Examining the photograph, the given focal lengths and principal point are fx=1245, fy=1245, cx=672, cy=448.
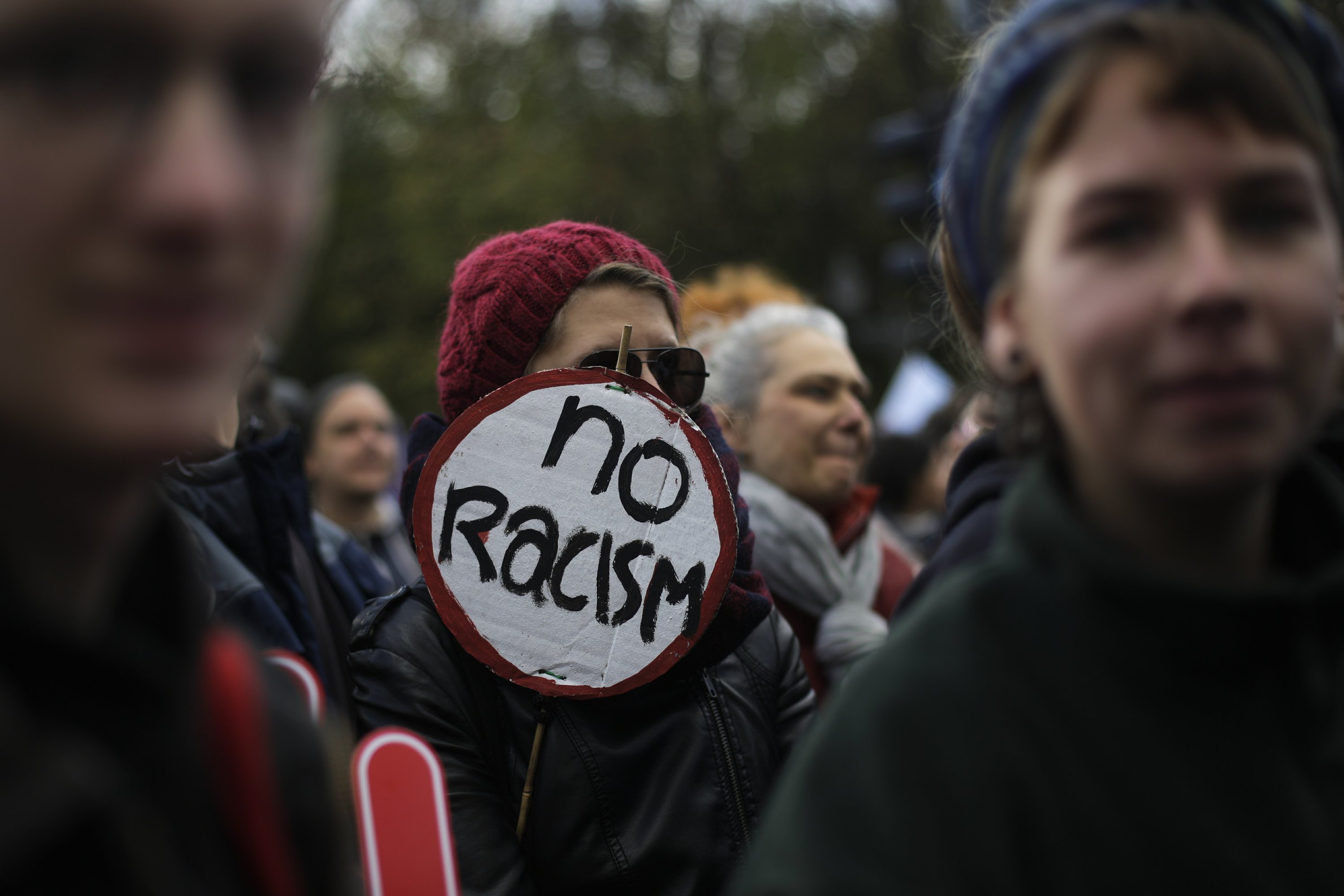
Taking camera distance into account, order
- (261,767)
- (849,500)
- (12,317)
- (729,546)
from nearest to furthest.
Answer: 1. (12,317)
2. (261,767)
3. (729,546)
4. (849,500)

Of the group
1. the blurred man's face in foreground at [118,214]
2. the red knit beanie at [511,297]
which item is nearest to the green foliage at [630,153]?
the red knit beanie at [511,297]

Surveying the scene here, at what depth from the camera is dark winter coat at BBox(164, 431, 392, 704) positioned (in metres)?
2.63

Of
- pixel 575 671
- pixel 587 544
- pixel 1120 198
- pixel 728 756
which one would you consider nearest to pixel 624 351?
pixel 587 544

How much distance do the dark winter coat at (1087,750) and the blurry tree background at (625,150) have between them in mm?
17145

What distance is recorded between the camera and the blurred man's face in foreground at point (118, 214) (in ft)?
2.74

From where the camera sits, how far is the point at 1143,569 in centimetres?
108

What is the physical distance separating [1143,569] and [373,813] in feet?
3.06

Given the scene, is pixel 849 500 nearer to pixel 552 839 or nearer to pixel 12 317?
pixel 552 839

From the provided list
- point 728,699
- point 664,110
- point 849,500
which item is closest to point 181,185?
point 728,699

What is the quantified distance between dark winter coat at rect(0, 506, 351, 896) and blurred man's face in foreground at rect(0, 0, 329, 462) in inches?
6.0

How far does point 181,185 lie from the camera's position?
2.83 feet

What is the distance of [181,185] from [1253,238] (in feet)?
2.99

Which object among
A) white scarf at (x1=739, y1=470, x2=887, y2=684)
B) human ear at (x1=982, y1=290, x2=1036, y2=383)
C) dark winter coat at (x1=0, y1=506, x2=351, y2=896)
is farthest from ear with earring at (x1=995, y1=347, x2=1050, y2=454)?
white scarf at (x1=739, y1=470, x2=887, y2=684)

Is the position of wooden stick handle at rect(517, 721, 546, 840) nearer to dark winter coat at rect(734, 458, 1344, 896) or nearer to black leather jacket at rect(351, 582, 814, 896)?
black leather jacket at rect(351, 582, 814, 896)
